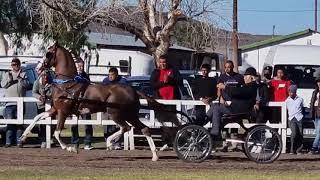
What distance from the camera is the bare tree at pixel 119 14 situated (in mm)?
31875

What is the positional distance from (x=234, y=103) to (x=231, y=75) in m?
1.35

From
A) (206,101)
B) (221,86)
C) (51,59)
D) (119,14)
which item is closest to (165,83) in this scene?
(206,101)

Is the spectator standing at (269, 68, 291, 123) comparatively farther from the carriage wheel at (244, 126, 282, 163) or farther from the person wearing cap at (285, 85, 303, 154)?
the carriage wheel at (244, 126, 282, 163)

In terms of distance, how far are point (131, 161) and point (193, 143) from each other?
1.29 meters

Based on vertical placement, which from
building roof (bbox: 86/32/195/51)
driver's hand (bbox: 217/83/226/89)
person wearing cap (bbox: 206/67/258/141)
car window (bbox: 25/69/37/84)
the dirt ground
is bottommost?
the dirt ground

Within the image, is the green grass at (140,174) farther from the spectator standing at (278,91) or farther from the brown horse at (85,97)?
the spectator standing at (278,91)

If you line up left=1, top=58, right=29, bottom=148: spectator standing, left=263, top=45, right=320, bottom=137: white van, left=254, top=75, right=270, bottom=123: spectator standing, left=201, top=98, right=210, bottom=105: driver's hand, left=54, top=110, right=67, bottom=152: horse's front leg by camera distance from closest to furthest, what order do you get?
left=54, top=110, right=67, bottom=152: horse's front leg
left=201, top=98, right=210, bottom=105: driver's hand
left=254, top=75, right=270, bottom=123: spectator standing
left=1, top=58, right=29, bottom=148: spectator standing
left=263, top=45, right=320, bottom=137: white van

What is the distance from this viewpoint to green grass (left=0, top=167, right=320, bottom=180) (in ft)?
44.8

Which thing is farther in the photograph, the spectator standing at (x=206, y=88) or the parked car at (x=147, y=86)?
the parked car at (x=147, y=86)

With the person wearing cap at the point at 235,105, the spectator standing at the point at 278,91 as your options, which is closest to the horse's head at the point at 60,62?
the person wearing cap at the point at 235,105

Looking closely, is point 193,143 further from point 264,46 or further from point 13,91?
point 264,46

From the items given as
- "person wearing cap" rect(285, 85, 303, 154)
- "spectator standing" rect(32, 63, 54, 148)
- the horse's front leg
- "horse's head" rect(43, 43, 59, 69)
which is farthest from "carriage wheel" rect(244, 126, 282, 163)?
"spectator standing" rect(32, 63, 54, 148)

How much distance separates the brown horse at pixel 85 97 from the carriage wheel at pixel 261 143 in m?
1.92

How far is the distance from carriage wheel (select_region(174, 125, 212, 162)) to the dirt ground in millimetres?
180
